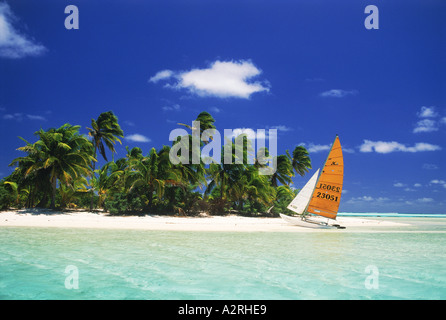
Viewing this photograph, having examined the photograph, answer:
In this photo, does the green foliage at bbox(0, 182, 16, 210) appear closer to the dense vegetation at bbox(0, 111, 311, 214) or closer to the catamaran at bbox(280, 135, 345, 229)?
the dense vegetation at bbox(0, 111, 311, 214)

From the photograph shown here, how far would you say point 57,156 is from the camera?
942 inches

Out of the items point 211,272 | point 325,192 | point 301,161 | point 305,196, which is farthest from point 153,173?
point 301,161

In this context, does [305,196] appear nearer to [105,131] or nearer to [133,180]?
[133,180]

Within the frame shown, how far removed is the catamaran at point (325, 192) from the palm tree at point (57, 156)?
52.8 feet

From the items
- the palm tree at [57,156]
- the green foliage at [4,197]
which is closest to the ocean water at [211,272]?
the palm tree at [57,156]

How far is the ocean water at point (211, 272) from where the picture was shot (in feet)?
18.9

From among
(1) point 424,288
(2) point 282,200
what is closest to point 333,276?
(1) point 424,288

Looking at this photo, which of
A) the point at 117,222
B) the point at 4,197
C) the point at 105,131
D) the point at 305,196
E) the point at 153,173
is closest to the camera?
the point at 117,222

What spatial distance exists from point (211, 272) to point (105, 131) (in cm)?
3092

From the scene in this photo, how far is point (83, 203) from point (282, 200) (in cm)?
2186

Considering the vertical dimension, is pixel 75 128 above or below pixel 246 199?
above

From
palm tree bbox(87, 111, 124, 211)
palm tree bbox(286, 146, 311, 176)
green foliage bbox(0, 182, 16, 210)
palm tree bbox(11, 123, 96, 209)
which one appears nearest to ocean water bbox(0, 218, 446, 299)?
palm tree bbox(11, 123, 96, 209)
